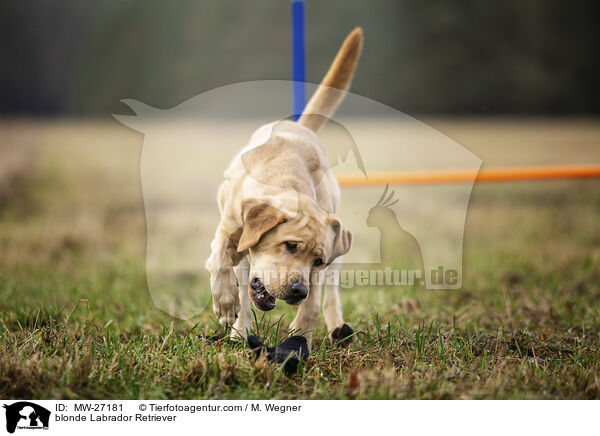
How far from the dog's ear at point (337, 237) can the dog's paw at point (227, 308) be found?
0.49m

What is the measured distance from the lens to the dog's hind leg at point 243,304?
2521 mm

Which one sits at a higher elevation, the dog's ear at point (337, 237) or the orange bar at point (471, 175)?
the orange bar at point (471, 175)

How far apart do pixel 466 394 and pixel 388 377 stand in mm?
299

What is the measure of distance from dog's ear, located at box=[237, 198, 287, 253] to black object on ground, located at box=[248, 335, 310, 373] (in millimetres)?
400

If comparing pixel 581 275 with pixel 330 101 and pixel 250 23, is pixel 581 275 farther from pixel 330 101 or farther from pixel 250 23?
pixel 250 23

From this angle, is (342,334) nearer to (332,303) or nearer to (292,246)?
(332,303)

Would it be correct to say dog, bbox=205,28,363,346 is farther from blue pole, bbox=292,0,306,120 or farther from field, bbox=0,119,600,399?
blue pole, bbox=292,0,306,120

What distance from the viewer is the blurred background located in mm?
7914

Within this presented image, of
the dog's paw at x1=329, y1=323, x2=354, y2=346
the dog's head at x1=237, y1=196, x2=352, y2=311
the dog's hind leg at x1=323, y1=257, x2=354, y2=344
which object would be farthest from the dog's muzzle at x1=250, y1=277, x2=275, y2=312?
the dog's hind leg at x1=323, y1=257, x2=354, y2=344

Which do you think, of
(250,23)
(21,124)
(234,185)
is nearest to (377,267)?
(234,185)

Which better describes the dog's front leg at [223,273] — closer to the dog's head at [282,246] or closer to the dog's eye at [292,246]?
the dog's head at [282,246]

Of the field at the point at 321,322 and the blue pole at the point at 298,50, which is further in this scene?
the blue pole at the point at 298,50

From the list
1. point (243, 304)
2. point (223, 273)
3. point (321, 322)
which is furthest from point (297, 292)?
point (321, 322)
